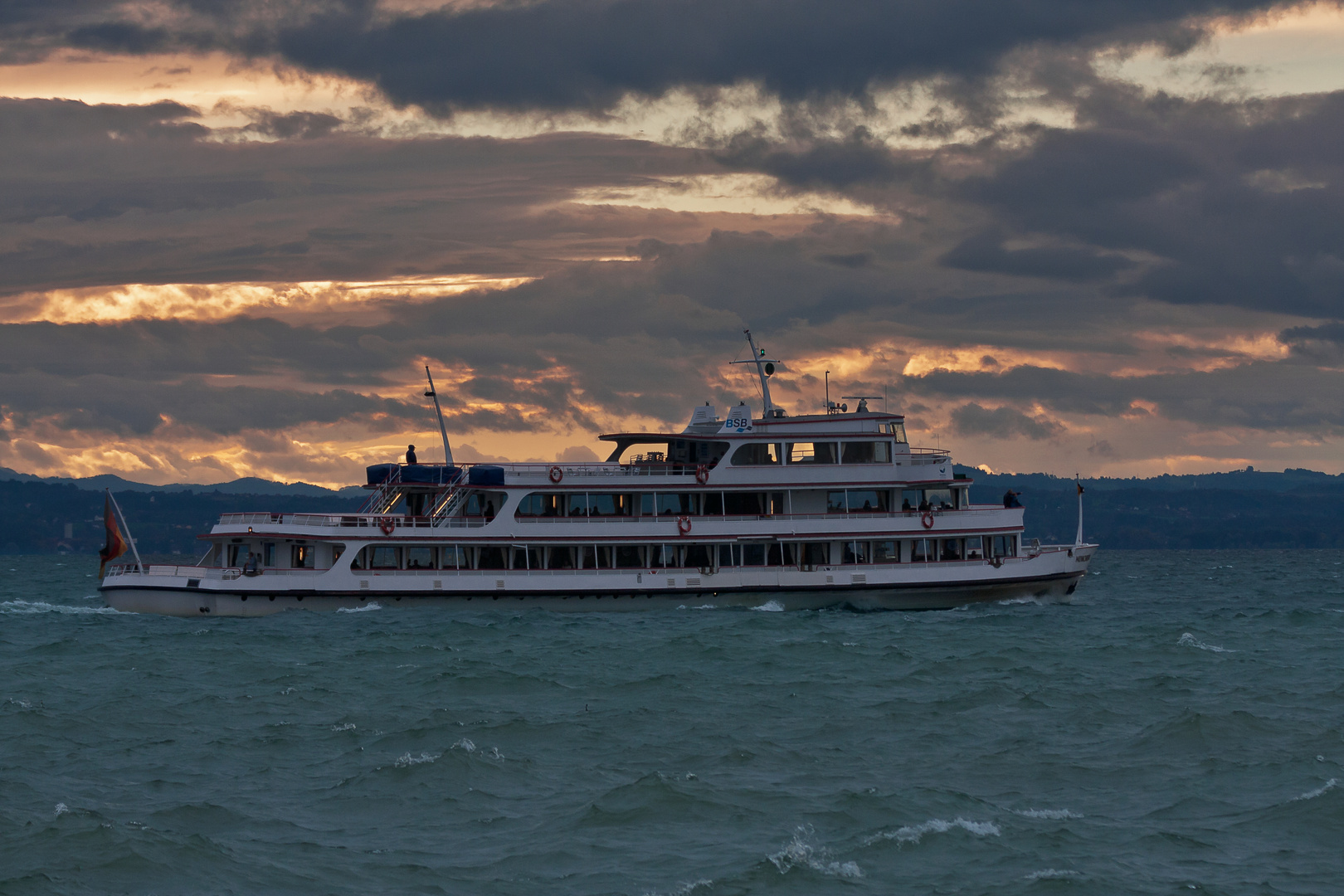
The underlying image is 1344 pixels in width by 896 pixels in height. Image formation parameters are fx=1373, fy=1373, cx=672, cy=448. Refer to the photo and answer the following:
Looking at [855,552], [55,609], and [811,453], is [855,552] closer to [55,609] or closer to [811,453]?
[811,453]

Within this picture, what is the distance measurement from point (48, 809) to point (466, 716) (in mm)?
9127

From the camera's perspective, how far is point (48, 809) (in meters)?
20.8

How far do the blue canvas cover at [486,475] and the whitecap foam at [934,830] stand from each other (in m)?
32.1

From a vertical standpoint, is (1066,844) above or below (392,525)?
below

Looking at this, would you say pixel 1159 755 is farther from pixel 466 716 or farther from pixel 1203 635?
pixel 1203 635

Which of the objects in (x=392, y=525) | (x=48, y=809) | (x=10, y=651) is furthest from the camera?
(x=392, y=525)

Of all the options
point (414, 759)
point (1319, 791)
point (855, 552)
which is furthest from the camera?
point (855, 552)

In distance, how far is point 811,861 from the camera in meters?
18.5

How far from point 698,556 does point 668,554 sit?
3.96 ft

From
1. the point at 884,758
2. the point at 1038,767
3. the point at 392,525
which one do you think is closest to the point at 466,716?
the point at 884,758

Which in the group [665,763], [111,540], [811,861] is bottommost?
[811,861]

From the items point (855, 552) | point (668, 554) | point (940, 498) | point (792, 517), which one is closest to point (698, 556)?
point (668, 554)

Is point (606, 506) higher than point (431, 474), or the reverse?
point (431, 474)

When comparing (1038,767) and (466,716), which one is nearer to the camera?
(1038,767)
